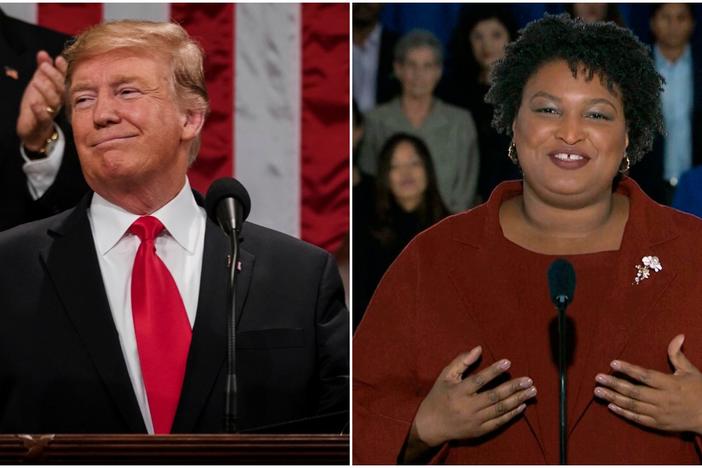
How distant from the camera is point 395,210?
411 cm

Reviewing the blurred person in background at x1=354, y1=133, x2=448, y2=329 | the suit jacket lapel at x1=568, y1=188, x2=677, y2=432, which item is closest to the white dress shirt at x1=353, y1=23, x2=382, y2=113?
the blurred person in background at x1=354, y1=133, x2=448, y2=329

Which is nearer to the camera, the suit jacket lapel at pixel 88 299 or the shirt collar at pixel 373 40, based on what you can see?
the suit jacket lapel at pixel 88 299

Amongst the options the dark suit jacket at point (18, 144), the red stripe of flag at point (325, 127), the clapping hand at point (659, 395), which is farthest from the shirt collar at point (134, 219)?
the clapping hand at point (659, 395)

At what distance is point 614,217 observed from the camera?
3965mm

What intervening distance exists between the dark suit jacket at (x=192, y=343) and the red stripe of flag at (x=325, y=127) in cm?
21

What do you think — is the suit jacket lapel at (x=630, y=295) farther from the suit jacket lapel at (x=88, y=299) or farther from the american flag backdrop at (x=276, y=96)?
the suit jacket lapel at (x=88, y=299)

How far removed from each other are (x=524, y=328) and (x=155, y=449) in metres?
1.19

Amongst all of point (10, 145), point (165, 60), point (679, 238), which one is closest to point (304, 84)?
point (165, 60)

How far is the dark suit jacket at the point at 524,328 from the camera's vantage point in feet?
12.4

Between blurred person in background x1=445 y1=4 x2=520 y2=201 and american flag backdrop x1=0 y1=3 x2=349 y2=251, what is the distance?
1.27 feet

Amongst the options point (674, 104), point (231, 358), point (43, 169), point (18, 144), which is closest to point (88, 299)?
point (43, 169)

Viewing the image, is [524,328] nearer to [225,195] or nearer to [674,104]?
[674,104]

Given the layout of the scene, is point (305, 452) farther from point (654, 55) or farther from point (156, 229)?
point (654, 55)

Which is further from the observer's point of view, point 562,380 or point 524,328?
point 524,328
